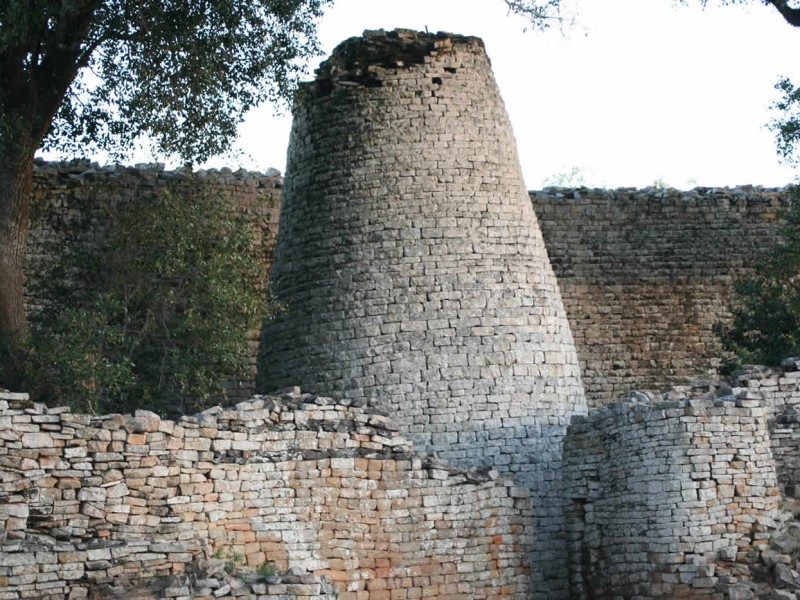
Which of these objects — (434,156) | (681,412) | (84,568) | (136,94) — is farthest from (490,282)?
(84,568)

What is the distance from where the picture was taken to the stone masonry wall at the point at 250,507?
503 inches

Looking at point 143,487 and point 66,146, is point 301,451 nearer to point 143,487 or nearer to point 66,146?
point 143,487

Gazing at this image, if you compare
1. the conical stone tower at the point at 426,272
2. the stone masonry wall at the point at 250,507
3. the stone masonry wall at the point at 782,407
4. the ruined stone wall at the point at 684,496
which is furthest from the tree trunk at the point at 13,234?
the stone masonry wall at the point at 782,407

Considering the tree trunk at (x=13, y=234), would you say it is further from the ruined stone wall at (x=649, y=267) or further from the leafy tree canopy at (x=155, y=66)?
the ruined stone wall at (x=649, y=267)

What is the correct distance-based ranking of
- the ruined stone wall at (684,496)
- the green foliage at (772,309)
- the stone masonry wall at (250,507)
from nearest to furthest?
the stone masonry wall at (250,507), the ruined stone wall at (684,496), the green foliage at (772,309)

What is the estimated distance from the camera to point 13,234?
1653cm

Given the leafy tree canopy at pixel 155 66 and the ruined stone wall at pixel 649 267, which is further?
the ruined stone wall at pixel 649 267

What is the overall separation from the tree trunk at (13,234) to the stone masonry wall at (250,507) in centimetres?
288

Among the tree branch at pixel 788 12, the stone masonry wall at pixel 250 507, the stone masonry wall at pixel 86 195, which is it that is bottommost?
the stone masonry wall at pixel 250 507

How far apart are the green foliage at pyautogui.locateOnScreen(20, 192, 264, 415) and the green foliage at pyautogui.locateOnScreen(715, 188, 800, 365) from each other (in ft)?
22.7

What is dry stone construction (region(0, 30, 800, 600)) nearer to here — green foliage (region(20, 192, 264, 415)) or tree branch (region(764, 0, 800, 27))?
green foliage (region(20, 192, 264, 415))

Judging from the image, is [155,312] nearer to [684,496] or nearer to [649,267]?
[684,496]

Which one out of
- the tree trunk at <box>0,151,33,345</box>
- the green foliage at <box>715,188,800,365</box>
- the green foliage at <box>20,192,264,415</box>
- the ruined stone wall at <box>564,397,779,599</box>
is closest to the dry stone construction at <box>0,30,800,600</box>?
the ruined stone wall at <box>564,397,779,599</box>

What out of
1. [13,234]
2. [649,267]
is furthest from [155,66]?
[649,267]
